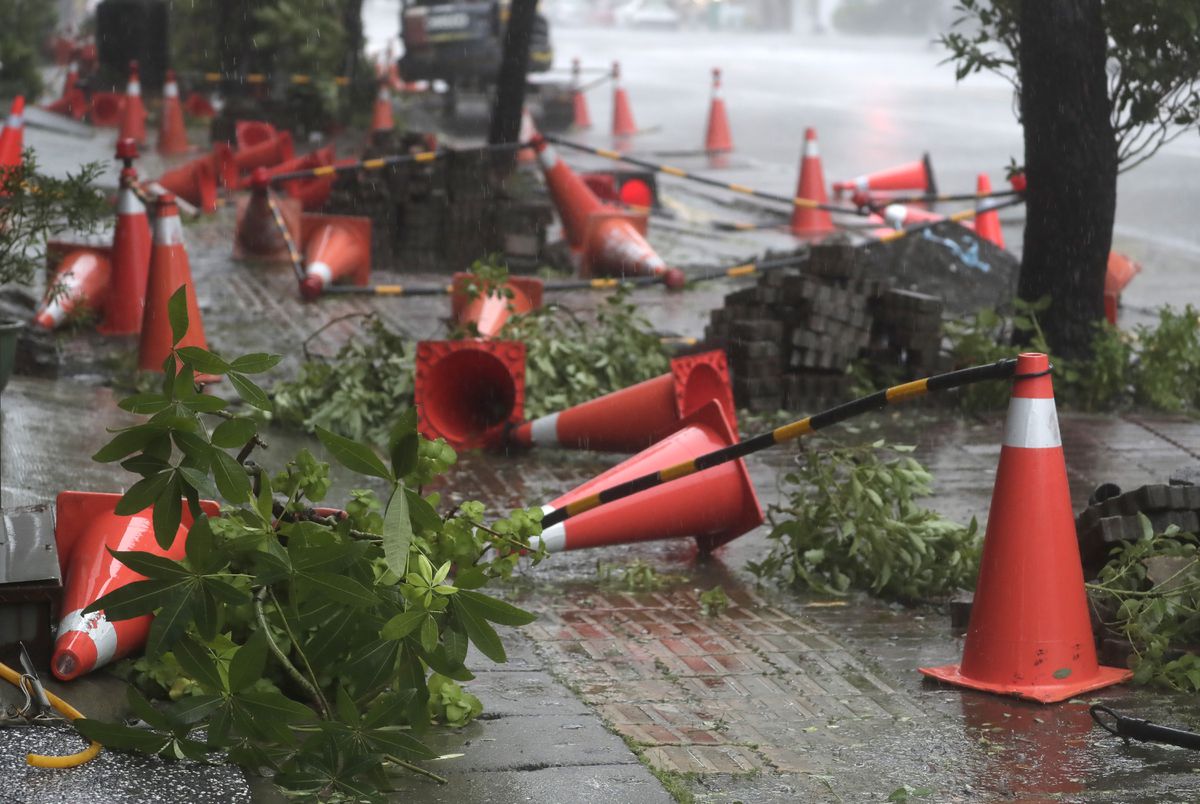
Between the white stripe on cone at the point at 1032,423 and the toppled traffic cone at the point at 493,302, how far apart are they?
3411mm

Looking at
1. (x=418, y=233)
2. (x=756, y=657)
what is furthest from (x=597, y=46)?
(x=756, y=657)


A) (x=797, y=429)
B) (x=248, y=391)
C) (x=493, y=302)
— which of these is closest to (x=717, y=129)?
(x=493, y=302)

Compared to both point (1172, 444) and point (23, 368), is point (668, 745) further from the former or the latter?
point (23, 368)

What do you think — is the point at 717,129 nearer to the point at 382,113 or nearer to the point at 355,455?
the point at 382,113

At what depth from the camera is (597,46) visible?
1911 inches

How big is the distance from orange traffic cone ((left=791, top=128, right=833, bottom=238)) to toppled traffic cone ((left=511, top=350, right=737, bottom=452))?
24.1 ft

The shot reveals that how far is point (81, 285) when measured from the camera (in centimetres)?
880

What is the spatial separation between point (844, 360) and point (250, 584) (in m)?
4.67

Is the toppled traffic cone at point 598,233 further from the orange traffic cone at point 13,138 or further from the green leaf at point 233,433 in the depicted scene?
the green leaf at point 233,433

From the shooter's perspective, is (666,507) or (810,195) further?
(810,195)

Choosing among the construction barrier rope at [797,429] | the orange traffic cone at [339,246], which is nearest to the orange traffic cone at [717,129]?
the orange traffic cone at [339,246]

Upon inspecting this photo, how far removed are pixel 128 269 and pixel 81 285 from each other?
0.28 metres

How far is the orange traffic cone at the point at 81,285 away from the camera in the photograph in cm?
849

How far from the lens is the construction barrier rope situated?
4406 mm
